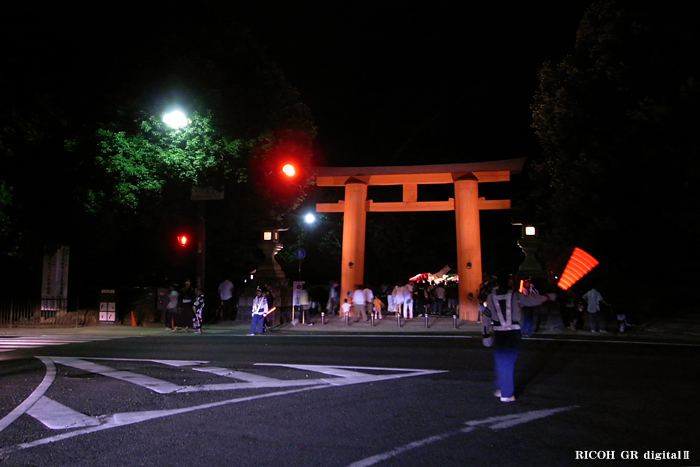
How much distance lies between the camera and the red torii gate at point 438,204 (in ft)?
85.0

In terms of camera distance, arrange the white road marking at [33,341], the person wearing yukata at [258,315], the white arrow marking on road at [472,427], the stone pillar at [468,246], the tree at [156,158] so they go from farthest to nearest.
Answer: the stone pillar at [468,246] → the tree at [156,158] → the person wearing yukata at [258,315] → the white road marking at [33,341] → the white arrow marking on road at [472,427]

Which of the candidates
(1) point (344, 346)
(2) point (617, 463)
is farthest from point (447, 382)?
(1) point (344, 346)

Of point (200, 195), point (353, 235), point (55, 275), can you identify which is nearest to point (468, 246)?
point (353, 235)

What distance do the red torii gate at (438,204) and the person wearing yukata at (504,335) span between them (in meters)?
17.2

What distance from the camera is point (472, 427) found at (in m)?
6.65

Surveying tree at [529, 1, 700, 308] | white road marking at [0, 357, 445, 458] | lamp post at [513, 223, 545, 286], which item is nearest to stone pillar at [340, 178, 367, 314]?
lamp post at [513, 223, 545, 286]

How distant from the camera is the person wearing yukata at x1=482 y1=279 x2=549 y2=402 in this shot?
8.01m

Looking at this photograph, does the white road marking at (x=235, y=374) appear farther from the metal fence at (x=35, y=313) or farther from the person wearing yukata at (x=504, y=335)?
the metal fence at (x=35, y=313)

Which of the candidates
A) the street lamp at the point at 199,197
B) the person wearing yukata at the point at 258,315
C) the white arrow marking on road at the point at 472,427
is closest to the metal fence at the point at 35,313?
the street lamp at the point at 199,197

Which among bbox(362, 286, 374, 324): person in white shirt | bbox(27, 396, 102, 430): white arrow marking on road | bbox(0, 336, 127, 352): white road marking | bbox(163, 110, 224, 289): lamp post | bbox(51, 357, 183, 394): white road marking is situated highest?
bbox(163, 110, 224, 289): lamp post

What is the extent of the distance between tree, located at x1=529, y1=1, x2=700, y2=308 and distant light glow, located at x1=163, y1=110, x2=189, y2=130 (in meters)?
13.8

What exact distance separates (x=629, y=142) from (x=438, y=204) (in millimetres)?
10550

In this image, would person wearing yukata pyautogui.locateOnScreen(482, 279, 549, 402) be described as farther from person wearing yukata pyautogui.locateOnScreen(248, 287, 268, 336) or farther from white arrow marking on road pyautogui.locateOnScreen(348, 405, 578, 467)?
person wearing yukata pyautogui.locateOnScreen(248, 287, 268, 336)

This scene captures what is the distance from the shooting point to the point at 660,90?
19.0 meters
